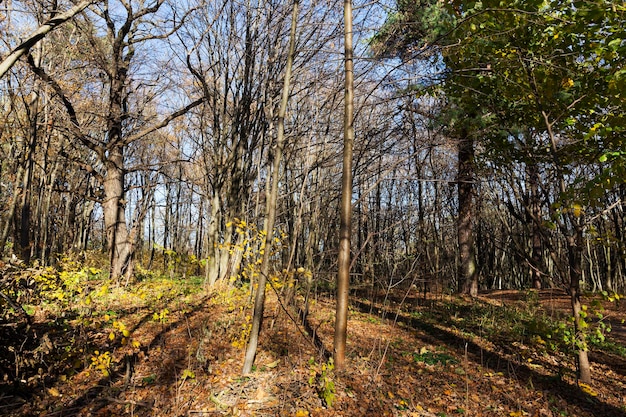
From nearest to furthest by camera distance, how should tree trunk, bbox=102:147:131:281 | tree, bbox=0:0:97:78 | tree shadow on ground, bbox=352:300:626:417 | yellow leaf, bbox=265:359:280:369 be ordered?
tree, bbox=0:0:97:78 < tree shadow on ground, bbox=352:300:626:417 < yellow leaf, bbox=265:359:280:369 < tree trunk, bbox=102:147:131:281

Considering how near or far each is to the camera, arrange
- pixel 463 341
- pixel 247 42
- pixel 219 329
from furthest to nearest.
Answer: pixel 247 42 → pixel 463 341 → pixel 219 329

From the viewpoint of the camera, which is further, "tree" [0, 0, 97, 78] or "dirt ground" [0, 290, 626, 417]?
"dirt ground" [0, 290, 626, 417]

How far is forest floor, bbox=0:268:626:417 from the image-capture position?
3.64 m

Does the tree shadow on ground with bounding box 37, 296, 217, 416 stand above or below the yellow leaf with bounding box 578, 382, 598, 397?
above

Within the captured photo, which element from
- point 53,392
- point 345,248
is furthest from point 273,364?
point 53,392

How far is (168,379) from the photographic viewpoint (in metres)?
4.16

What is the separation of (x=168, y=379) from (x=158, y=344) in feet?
3.42

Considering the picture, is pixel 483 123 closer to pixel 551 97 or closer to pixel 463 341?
pixel 551 97

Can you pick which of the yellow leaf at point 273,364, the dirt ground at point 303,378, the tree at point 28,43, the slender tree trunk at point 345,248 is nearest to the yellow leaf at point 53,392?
the dirt ground at point 303,378

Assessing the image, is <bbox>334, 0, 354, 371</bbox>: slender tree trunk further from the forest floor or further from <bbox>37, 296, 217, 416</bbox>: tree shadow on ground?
<bbox>37, 296, 217, 416</bbox>: tree shadow on ground

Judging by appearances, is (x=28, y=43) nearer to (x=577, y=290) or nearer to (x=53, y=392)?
(x=53, y=392)

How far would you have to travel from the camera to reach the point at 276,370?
171 inches

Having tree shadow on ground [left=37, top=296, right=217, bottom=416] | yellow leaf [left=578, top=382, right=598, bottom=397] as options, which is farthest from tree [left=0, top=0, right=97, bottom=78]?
yellow leaf [left=578, top=382, right=598, bottom=397]

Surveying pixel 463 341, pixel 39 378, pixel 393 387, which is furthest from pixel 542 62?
pixel 39 378
